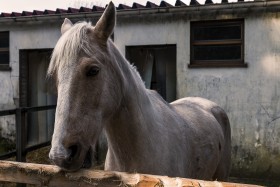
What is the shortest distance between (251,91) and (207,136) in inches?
142

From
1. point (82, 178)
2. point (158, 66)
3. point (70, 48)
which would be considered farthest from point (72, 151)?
point (158, 66)

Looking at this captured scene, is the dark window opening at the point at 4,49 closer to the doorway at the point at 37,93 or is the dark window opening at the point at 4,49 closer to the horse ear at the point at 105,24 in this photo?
the doorway at the point at 37,93

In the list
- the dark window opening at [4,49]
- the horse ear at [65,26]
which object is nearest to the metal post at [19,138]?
the horse ear at [65,26]

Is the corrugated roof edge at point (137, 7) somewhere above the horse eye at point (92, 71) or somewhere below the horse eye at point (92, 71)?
above

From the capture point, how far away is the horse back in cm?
375

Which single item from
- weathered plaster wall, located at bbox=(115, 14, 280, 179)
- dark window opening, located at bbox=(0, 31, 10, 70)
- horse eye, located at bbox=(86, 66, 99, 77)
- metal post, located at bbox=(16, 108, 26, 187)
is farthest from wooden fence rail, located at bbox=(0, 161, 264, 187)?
dark window opening, located at bbox=(0, 31, 10, 70)

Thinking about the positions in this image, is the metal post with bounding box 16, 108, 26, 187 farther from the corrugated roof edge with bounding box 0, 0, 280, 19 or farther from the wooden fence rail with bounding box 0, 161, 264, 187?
the wooden fence rail with bounding box 0, 161, 264, 187

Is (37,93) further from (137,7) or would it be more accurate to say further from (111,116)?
(111,116)

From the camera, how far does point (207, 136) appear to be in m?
4.01

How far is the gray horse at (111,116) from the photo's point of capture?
2.09 meters

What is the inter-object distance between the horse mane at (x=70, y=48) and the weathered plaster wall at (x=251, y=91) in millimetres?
5541

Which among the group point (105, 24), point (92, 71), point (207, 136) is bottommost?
point (207, 136)

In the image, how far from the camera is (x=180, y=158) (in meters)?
3.16

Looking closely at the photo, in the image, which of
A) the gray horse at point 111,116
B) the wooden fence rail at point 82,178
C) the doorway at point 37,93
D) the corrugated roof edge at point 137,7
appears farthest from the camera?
the doorway at point 37,93
